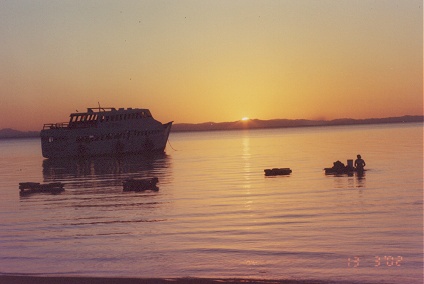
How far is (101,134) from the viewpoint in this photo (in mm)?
90312

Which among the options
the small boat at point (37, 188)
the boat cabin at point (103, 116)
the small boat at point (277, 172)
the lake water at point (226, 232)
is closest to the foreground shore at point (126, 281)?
the lake water at point (226, 232)

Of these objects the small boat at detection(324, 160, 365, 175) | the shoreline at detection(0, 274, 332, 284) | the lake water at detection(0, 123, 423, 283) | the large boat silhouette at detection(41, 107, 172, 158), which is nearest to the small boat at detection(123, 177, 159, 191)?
the lake water at detection(0, 123, 423, 283)

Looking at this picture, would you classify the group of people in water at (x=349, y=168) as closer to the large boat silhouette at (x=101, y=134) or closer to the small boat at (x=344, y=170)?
the small boat at (x=344, y=170)

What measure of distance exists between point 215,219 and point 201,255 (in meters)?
7.61

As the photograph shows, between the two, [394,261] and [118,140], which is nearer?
[394,261]

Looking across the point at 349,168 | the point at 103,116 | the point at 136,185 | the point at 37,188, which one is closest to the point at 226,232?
the point at 136,185

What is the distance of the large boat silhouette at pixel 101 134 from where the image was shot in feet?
292

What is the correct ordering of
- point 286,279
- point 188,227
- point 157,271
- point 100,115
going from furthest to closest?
point 100,115 < point 188,227 < point 157,271 < point 286,279

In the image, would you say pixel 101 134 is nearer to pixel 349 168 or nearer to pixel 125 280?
pixel 349 168

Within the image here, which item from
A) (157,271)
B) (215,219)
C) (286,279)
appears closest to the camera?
(286,279)

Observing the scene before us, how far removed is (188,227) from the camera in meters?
23.7

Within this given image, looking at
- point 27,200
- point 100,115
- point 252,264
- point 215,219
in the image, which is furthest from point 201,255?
point 100,115

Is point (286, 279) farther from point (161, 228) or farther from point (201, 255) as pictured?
point (161, 228)

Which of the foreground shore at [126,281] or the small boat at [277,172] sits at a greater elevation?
the foreground shore at [126,281]
